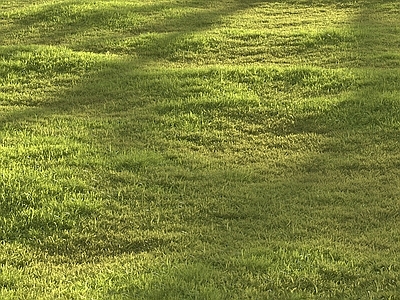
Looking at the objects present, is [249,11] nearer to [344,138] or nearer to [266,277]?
[344,138]

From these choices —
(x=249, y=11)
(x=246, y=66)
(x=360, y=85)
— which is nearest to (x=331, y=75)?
(x=360, y=85)

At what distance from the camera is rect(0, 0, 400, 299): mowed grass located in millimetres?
4008

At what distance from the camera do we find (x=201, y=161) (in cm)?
568

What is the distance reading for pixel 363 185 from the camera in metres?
5.23

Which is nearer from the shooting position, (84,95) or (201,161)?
(201,161)

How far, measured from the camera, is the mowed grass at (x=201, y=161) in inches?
158

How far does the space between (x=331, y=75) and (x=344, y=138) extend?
1655 mm

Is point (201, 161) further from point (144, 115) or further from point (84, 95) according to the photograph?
point (84, 95)

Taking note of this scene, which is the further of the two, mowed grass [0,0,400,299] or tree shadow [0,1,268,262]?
tree shadow [0,1,268,262]

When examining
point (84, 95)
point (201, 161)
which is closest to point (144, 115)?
point (84, 95)

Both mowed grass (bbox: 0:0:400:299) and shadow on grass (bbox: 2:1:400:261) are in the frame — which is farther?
shadow on grass (bbox: 2:1:400:261)

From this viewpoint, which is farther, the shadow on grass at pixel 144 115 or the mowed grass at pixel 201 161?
the shadow on grass at pixel 144 115

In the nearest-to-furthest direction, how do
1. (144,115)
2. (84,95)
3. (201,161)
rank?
1. (201,161)
2. (144,115)
3. (84,95)

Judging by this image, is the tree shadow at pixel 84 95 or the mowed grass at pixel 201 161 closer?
the mowed grass at pixel 201 161
